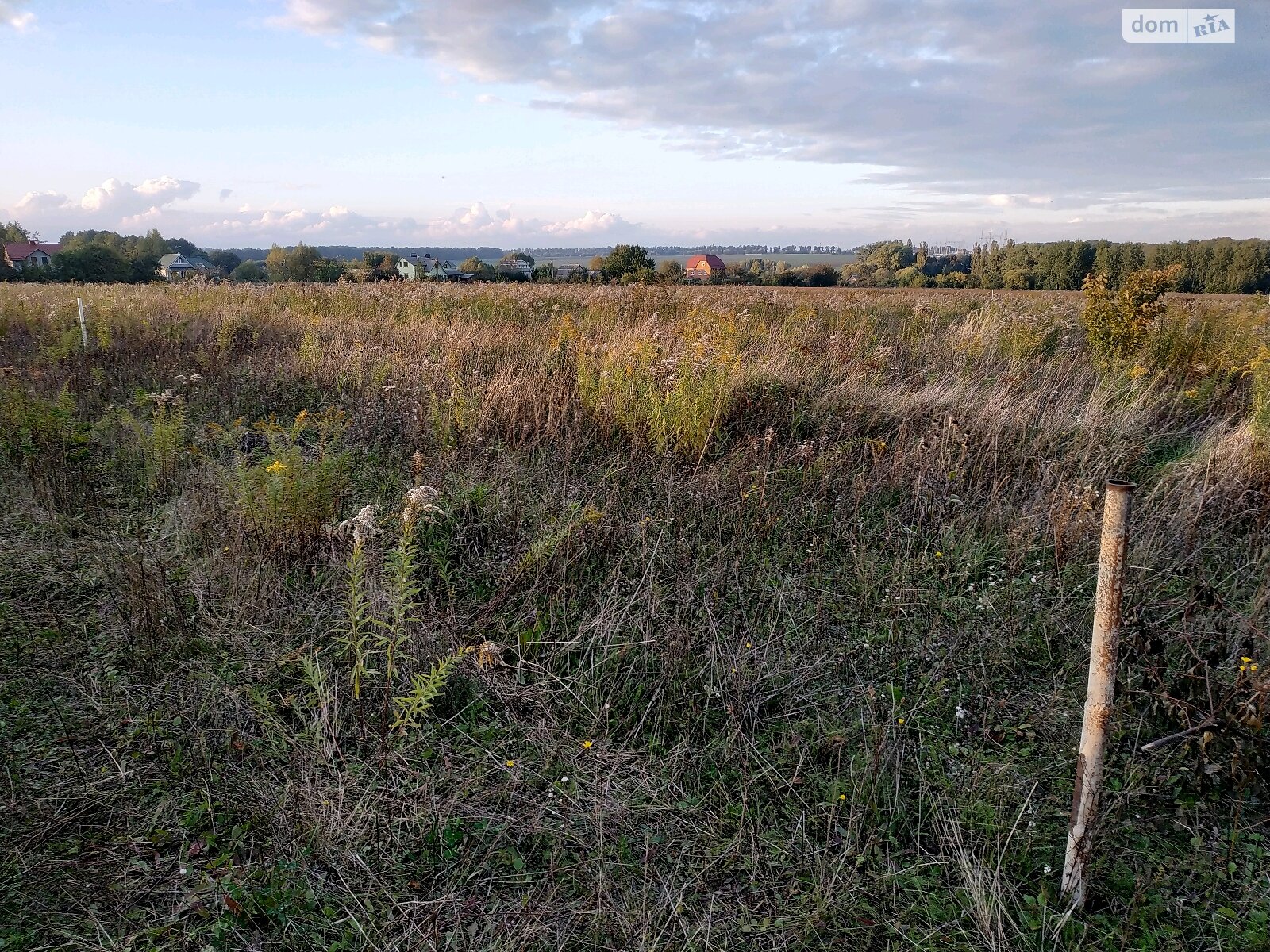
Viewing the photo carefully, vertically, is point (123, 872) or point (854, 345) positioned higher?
point (854, 345)

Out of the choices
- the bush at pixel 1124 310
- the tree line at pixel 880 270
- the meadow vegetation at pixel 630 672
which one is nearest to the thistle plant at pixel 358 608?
the meadow vegetation at pixel 630 672

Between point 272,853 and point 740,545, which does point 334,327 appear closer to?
point 740,545

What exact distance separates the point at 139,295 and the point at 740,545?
1306 cm

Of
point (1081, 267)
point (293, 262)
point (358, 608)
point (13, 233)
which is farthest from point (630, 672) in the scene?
point (13, 233)

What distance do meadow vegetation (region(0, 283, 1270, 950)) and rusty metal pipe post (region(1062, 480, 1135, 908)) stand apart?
127 millimetres

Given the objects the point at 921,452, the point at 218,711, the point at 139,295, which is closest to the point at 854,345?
the point at 921,452

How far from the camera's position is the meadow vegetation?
A: 1886 mm

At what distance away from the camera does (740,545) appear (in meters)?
3.65

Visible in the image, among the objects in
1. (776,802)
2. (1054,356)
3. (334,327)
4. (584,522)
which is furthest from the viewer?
(334,327)

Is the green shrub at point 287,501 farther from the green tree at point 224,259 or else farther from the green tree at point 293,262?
the green tree at point 224,259

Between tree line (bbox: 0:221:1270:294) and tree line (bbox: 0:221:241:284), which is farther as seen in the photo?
tree line (bbox: 0:221:241:284)

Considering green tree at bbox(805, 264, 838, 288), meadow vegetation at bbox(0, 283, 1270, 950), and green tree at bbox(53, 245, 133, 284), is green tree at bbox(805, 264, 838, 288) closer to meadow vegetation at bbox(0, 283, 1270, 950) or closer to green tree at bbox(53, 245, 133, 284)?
meadow vegetation at bbox(0, 283, 1270, 950)

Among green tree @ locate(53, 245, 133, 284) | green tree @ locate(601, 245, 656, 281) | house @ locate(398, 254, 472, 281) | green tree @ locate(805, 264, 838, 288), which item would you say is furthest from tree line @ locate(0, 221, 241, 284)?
green tree @ locate(805, 264, 838, 288)

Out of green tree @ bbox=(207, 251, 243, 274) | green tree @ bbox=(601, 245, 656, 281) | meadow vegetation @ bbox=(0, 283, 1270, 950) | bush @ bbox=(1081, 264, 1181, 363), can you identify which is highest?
green tree @ bbox=(207, 251, 243, 274)
